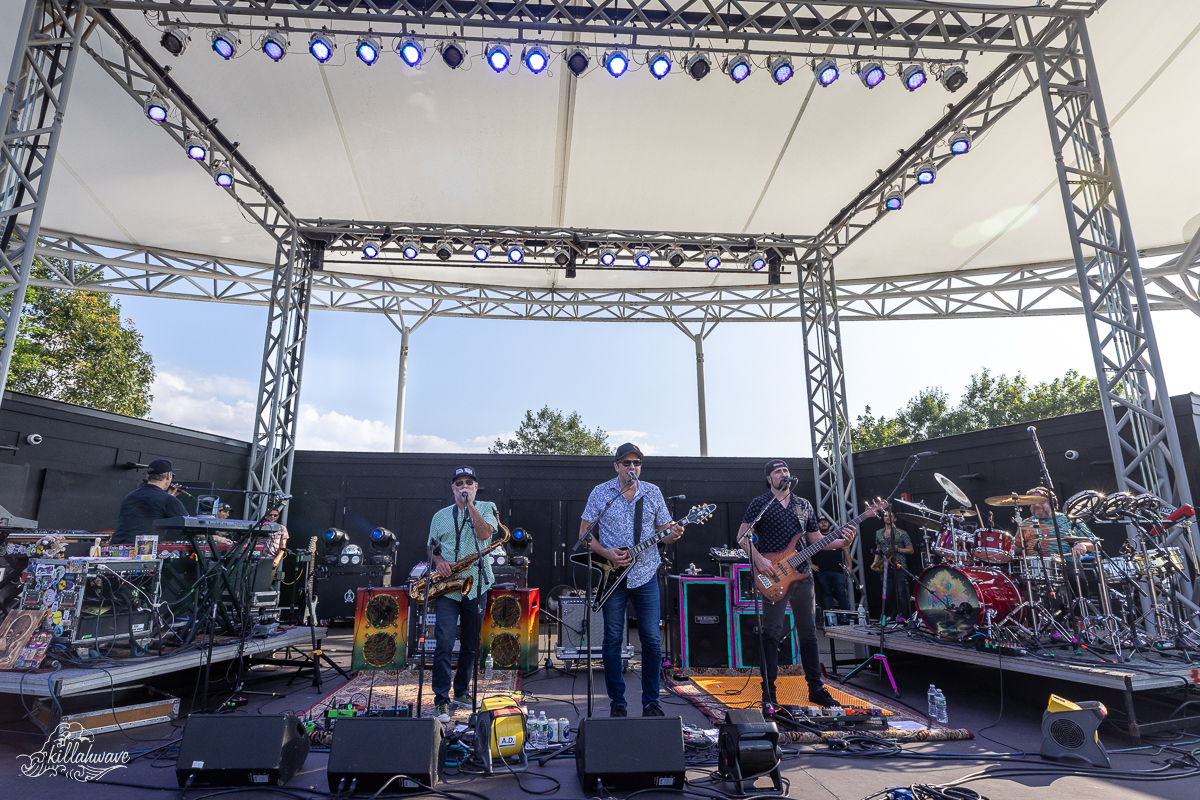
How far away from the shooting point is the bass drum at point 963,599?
5.08 m

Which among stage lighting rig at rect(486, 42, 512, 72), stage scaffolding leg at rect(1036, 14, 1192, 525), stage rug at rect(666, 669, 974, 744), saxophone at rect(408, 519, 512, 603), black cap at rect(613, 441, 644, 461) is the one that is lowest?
stage rug at rect(666, 669, 974, 744)

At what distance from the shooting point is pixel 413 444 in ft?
72.1

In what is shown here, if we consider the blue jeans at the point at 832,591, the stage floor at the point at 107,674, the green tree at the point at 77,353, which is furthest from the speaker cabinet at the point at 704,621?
the green tree at the point at 77,353

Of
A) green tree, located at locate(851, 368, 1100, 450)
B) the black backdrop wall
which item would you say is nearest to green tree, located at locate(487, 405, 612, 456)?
green tree, located at locate(851, 368, 1100, 450)

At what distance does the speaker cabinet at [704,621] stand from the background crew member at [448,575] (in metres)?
2.61

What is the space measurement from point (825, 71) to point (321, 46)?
201 inches

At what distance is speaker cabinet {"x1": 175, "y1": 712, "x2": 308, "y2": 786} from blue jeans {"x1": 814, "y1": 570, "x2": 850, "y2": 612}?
8.50 m

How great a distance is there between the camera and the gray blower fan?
3.48 m

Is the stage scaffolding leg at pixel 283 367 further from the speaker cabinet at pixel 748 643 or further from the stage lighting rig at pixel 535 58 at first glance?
the speaker cabinet at pixel 748 643

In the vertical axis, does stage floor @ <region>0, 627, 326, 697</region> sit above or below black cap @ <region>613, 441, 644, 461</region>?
below

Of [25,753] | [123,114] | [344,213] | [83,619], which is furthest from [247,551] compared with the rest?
[344,213]

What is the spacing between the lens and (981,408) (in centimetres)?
3503

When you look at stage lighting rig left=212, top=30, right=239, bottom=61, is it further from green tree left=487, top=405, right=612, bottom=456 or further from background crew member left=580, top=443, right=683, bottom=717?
green tree left=487, top=405, right=612, bottom=456

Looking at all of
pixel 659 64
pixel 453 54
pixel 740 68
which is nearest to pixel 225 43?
pixel 453 54
